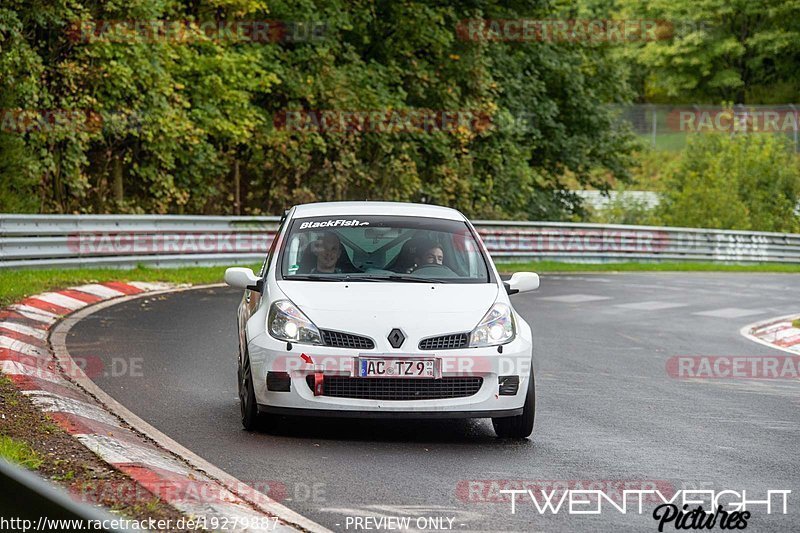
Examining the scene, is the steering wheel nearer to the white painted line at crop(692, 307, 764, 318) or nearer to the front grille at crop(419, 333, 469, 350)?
the front grille at crop(419, 333, 469, 350)

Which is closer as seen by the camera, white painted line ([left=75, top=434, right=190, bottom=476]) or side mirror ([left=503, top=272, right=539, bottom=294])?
white painted line ([left=75, top=434, right=190, bottom=476])

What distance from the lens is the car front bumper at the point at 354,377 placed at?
8.30 metres

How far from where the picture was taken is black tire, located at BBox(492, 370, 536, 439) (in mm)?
8688

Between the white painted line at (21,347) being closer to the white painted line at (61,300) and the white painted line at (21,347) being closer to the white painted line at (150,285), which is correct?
the white painted line at (61,300)

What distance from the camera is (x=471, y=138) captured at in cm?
3706

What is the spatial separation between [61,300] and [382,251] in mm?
7995

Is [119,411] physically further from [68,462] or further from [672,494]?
[672,494]

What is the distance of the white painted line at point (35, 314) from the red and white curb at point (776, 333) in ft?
27.8

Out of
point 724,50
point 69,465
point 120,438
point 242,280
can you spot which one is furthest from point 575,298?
point 724,50

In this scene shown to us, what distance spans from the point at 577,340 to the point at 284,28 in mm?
19471

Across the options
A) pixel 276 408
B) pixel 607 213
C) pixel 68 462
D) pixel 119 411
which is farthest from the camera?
pixel 607 213

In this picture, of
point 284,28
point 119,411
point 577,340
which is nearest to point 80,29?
point 284,28

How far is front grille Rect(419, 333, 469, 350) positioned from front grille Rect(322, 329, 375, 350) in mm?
334

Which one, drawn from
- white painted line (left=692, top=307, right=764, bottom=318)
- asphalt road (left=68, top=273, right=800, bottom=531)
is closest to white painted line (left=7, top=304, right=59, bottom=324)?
asphalt road (left=68, top=273, right=800, bottom=531)
